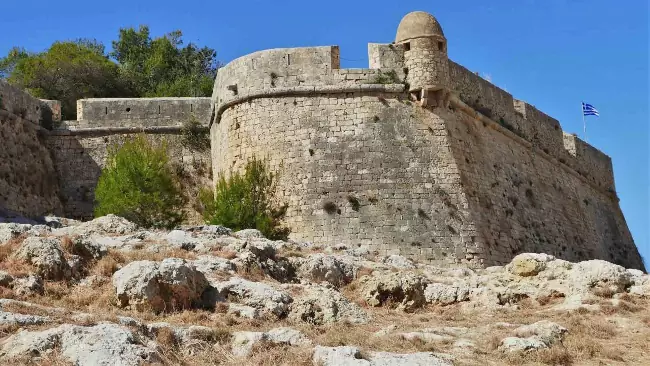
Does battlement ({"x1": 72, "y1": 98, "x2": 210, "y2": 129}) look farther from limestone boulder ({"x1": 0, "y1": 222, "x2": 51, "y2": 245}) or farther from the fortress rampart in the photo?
limestone boulder ({"x1": 0, "y1": 222, "x2": 51, "y2": 245})

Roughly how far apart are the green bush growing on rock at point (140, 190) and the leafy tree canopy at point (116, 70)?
29.9ft

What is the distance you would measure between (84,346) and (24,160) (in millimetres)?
14968

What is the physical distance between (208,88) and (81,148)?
38.4ft

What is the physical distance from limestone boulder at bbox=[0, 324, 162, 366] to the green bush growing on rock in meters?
11.0

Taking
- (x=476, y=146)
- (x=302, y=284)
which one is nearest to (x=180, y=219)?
(x=476, y=146)

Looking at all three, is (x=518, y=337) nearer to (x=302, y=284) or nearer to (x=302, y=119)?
(x=302, y=284)

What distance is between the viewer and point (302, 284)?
506 inches

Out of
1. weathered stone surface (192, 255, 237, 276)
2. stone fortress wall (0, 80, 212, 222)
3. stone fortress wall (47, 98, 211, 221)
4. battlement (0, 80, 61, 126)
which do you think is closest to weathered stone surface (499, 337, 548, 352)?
weathered stone surface (192, 255, 237, 276)

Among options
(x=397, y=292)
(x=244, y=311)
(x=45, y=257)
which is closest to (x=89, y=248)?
(x=45, y=257)

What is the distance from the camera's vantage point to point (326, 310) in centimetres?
1121

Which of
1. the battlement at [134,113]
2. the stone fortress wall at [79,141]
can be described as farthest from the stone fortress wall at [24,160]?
the battlement at [134,113]

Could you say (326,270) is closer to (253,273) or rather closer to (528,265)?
(253,273)

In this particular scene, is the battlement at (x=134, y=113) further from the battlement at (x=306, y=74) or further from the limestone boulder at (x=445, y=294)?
the limestone boulder at (x=445, y=294)

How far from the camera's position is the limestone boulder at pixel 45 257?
36.6ft
